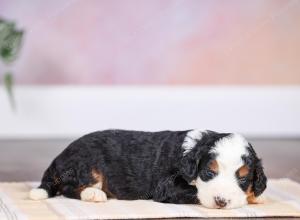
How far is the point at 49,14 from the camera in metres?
6.77

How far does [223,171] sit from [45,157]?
7.66 ft

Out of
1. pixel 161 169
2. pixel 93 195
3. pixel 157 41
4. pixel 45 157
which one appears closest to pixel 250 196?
pixel 161 169

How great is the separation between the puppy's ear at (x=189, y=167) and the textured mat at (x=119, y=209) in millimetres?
139

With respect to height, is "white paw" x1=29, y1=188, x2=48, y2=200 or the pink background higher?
the pink background

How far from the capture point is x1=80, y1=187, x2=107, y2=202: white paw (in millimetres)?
3615

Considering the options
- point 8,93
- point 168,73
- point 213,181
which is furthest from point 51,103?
point 213,181

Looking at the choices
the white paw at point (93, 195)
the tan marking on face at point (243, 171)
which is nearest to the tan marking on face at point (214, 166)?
the tan marking on face at point (243, 171)

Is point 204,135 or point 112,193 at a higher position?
point 204,135

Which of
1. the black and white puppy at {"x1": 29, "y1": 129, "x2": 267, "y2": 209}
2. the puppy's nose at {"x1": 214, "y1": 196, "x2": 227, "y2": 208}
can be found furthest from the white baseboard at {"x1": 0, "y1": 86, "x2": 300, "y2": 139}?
the puppy's nose at {"x1": 214, "y1": 196, "x2": 227, "y2": 208}

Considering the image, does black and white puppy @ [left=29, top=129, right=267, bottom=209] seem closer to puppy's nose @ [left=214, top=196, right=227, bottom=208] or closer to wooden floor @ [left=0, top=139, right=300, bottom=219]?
puppy's nose @ [left=214, top=196, right=227, bottom=208]

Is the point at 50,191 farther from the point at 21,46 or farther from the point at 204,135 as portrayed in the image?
the point at 21,46

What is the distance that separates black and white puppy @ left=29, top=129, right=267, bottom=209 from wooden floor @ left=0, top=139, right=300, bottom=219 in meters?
0.85

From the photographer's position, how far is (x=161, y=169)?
11.9 feet

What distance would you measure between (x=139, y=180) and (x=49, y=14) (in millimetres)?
3416
